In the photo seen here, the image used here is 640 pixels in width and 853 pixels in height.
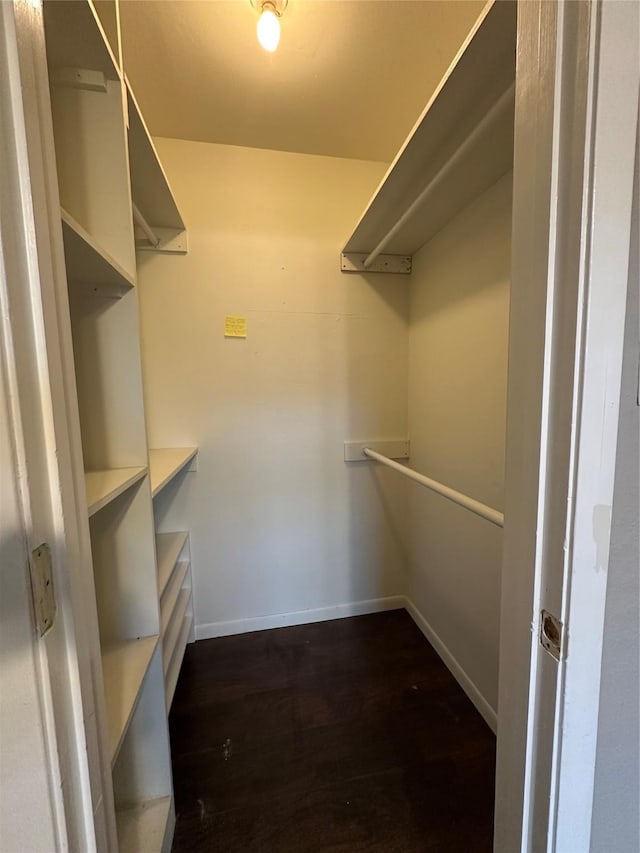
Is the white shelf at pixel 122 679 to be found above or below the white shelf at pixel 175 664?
above

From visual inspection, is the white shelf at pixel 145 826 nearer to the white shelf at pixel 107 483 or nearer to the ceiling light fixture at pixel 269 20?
the white shelf at pixel 107 483

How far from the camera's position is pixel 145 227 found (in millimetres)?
1493

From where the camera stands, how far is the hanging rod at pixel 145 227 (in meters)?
1.41

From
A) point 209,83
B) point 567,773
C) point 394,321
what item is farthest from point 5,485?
point 394,321

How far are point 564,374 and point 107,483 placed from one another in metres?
0.94

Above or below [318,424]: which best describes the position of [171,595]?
below

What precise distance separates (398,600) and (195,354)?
1.87 metres

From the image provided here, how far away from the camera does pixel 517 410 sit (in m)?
0.52

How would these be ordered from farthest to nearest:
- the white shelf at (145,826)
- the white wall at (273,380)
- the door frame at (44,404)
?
the white wall at (273,380)
the white shelf at (145,826)
the door frame at (44,404)

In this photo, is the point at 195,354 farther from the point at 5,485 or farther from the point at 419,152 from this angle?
the point at 5,485


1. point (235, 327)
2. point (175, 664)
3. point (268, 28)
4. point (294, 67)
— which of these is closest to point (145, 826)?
point (175, 664)

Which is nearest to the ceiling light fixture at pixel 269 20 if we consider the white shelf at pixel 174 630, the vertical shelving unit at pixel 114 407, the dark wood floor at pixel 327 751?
the vertical shelving unit at pixel 114 407

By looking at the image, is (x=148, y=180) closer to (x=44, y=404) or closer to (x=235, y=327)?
(x=235, y=327)

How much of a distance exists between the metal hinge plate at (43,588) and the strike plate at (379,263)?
6.04 ft
